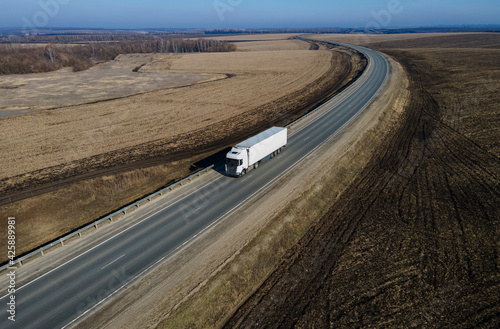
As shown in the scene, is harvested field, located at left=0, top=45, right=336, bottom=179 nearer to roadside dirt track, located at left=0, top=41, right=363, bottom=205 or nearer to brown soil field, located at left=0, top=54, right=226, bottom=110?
roadside dirt track, located at left=0, top=41, right=363, bottom=205

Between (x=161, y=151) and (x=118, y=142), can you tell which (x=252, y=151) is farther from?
(x=118, y=142)

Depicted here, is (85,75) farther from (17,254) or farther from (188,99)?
(17,254)

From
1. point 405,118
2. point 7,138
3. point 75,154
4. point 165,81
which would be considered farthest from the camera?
point 165,81

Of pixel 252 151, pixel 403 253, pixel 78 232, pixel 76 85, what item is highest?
pixel 252 151

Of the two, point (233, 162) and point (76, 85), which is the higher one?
point (233, 162)

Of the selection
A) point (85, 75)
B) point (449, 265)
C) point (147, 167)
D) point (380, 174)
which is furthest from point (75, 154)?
point (85, 75)

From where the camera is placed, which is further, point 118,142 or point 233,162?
point 118,142

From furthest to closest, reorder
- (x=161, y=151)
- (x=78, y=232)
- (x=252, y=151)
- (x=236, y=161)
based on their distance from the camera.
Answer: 1. (x=161, y=151)
2. (x=252, y=151)
3. (x=236, y=161)
4. (x=78, y=232)

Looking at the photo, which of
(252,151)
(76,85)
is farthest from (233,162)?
(76,85)
